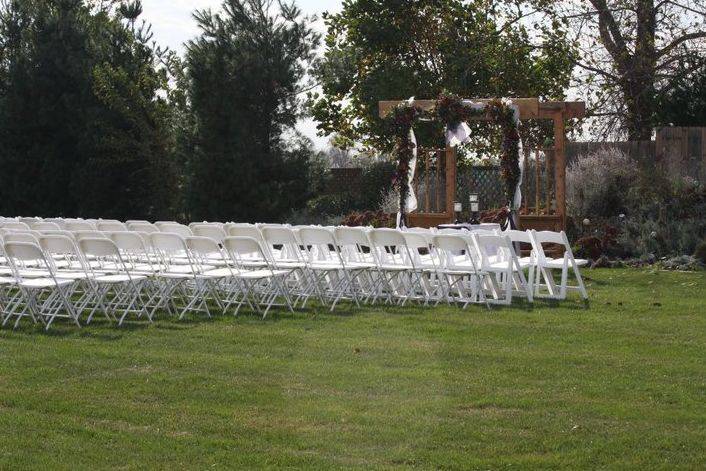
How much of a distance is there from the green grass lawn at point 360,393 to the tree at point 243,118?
39.5 ft

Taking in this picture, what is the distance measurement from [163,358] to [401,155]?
9.55 meters

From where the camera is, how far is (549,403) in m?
6.88

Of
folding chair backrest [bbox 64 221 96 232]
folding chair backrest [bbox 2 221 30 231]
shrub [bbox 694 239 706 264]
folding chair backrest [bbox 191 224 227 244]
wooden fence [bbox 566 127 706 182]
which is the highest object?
wooden fence [bbox 566 127 706 182]

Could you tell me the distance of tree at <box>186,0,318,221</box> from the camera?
22812 mm

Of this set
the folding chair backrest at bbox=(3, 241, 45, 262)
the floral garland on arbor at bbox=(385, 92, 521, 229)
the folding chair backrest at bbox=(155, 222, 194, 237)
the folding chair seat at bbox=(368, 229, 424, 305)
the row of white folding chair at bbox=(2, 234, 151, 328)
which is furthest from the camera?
the floral garland on arbor at bbox=(385, 92, 521, 229)

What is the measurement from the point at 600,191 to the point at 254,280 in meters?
8.88

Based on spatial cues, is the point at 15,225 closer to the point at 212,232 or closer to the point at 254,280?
the point at 212,232

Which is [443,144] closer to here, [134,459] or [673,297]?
[673,297]

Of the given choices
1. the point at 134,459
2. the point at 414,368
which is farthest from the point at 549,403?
the point at 134,459

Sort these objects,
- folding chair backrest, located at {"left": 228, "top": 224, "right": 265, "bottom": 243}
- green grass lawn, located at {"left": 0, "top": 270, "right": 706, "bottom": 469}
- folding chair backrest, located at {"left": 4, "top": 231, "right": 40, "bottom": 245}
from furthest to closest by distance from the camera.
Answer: folding chair backrest, located at {"left": 228, "top": 224, "right": 265, "bottom": 243} → folding chair backrest, located at {"left": 4, "top": 231, "right": 40, "bottom": 245} → green grass lawn, located at {"left": 0, "top": 270, "right": 706, "bottom": 469}

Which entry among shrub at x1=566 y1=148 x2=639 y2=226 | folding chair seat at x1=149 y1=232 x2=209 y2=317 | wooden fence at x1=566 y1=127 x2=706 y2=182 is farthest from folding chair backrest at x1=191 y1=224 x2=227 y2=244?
wooden fence at x1=566 y1=127 x2=706 y2=182

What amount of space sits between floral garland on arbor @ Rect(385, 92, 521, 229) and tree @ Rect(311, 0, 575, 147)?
6454 mm

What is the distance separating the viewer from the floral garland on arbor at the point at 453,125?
16703 mm

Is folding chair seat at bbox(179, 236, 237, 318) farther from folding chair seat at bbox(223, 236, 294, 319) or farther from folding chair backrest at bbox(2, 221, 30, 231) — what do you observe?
folding chair backrest at bbox(2, 221, 30, 231)
